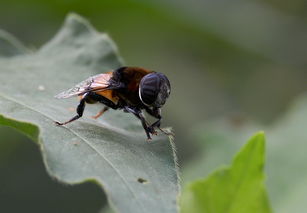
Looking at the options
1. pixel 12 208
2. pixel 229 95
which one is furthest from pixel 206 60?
pixel 12 208

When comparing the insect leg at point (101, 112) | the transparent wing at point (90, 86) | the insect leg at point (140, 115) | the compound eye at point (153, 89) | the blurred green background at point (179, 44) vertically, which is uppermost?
the compound eye at point (153, 89)

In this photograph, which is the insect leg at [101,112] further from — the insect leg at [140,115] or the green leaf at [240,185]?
the green leaf at [240,185]

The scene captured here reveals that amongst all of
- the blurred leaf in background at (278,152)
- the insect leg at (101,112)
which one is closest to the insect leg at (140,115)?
the insect leg at (101,112)

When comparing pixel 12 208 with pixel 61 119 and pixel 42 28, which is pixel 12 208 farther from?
pixel 61 119

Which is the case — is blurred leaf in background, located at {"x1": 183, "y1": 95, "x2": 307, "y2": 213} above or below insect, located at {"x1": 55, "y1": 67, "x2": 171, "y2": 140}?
below

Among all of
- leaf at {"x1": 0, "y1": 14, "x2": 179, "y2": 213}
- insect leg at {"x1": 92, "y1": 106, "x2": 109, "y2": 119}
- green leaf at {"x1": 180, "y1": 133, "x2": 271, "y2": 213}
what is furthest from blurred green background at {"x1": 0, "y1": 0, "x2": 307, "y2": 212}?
green leaf at {"x1": 180, "y1": 133, "x2": 271, "y2": 213}

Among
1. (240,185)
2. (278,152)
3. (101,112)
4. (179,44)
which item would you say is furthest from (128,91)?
(179,44)

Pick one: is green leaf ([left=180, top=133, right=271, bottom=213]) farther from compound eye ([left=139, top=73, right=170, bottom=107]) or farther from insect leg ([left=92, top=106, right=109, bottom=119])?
insect leg ([left=92, top=106, right=109, bottom=119])
